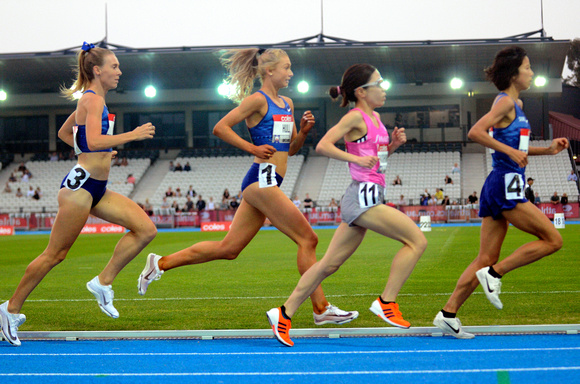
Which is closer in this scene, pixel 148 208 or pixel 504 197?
pixel 504 197

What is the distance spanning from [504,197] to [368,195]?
3.58ft

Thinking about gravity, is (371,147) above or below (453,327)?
above

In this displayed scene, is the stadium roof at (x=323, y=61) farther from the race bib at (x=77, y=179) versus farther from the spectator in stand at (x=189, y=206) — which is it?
the race bib at (x=77, y=179)

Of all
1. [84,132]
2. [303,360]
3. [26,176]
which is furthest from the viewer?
[26,176]

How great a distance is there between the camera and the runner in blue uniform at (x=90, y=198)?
19.4ft

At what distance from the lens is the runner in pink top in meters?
5.48

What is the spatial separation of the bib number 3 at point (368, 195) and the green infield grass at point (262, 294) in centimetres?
161

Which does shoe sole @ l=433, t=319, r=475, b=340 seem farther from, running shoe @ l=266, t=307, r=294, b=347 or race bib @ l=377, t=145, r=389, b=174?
race bib @ l=377, t=145, r=389, b=174

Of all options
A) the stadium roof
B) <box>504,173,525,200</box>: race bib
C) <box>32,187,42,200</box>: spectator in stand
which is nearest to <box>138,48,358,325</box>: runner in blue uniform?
<box>504,173,525,200</box>: race bib

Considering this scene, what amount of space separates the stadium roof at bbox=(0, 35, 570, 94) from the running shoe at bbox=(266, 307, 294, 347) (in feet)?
115

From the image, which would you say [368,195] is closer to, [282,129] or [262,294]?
[282,129]

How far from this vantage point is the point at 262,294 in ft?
30.4

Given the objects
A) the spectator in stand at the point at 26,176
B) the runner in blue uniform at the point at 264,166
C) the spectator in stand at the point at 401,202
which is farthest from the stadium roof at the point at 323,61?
the runner in blue uniform at the point at 264,166

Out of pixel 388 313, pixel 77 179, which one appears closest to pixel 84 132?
pixel 77 179
